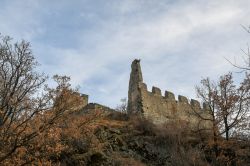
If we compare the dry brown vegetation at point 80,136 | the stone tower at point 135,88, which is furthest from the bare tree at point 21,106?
the stone tower at point 135,88

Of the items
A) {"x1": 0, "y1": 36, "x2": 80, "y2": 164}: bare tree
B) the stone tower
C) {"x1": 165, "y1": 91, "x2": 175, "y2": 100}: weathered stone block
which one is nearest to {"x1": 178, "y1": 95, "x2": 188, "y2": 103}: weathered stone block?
{"x1": 165, "y1": 91, "x2": 175, "y2": 100}: weathered stone block

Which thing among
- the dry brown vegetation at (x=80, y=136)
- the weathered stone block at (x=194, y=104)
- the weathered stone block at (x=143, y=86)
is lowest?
the dry brown vegetation at (x=80, y=136)

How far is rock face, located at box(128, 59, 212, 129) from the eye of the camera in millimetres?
34031

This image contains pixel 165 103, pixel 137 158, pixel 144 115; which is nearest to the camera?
pixel 137 158

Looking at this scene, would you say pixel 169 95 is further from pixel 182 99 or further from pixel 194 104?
pixel 194 104

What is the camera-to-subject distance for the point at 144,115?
3319 cm

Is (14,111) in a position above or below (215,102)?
below

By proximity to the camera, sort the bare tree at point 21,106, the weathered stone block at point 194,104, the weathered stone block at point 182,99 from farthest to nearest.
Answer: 1. the weathered stone block at point 194,104
2. the weathered stone block at point 182,99
3. the bare tree at point 21,106

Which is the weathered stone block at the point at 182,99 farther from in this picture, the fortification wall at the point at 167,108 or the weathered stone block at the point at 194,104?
the weathered stone block at the point at 194,104

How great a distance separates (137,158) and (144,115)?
735cm

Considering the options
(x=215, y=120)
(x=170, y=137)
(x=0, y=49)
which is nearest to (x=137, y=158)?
(x=170, y=137)

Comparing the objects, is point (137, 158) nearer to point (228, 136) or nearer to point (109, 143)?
point (109, 143)

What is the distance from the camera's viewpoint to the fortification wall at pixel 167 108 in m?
34.2

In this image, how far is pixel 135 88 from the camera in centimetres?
3456
